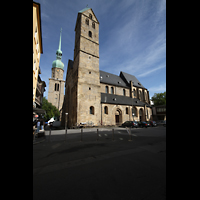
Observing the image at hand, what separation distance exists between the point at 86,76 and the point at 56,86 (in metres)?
33.5

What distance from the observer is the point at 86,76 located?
23.9 m

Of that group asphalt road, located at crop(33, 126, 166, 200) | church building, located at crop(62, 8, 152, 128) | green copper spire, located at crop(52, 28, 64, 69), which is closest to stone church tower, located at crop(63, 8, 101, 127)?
church building, located at crop(62, 8, 152, 128)

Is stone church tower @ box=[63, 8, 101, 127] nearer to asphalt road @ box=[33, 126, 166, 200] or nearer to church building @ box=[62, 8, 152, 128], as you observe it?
church building @ box=[62, 8, 152, 128]

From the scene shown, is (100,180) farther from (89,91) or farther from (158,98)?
(158,98)
